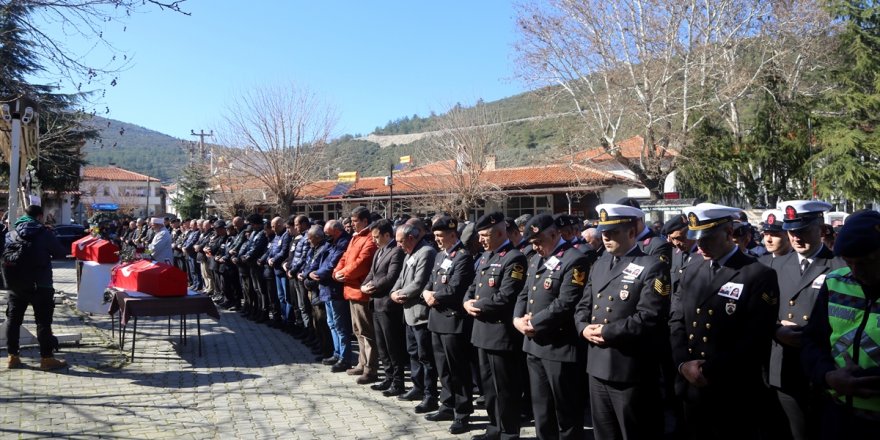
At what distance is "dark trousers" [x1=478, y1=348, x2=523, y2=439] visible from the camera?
549 cm

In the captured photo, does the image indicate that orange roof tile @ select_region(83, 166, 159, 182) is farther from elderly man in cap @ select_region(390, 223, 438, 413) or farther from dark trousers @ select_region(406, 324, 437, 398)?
dark trousers @ select_region(406, 324, 437, 398)

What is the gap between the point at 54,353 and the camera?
9.26 metres

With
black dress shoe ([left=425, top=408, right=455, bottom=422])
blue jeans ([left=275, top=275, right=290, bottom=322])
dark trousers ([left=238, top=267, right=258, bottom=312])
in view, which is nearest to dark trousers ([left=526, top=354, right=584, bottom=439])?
black dress shoe ([left=425, top=408, right=455, bottom=422])

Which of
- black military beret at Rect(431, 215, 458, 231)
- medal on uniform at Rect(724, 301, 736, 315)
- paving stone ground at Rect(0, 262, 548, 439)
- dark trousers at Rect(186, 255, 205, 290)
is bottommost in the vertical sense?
paving stone ground at Rect(0, 262, 548, 439)

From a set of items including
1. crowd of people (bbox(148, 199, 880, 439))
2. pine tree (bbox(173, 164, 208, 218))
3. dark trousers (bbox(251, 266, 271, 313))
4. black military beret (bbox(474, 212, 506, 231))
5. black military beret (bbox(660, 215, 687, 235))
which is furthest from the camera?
pine tree (bbox(173, 164, 208, 218))

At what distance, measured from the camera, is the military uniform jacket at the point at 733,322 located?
3.76 metres

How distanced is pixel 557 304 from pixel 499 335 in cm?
86

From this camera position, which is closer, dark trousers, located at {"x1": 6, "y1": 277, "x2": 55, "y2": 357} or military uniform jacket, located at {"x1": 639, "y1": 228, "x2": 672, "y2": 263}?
military uniform jacket, located at {"x1": 639, "y1": 228, "x2": 672, "y2": 263}

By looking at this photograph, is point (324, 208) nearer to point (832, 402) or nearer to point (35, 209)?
point (35, 209)

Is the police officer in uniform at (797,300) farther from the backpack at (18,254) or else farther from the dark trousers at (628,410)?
the backpack at (18,254)

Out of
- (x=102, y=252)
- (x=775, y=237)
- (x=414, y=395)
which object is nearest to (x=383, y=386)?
(x=414, y=395)

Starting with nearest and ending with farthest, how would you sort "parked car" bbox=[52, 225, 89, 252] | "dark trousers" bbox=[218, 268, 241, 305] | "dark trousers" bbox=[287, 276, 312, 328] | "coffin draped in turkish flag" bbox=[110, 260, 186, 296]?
"coffin draped in turkish flag" bbox=[110, 260, 186, 296]
"dark trousers" bbox=[287, 276, 312, 328]
"dark trousers" bbox=[218, 268, 241, 305]
"parked car" bbox=[52, 225, 89, 252]

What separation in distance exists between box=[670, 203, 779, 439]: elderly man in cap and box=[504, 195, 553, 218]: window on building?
3596cm

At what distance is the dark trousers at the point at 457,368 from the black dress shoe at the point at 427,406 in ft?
1.45
